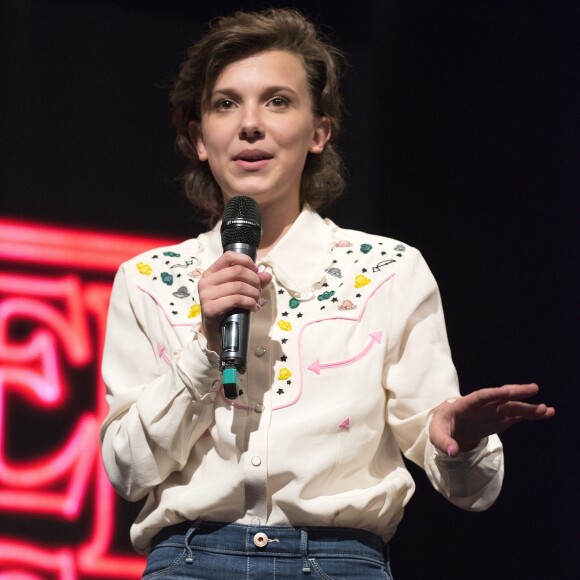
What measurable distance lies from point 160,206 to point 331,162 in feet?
2.87

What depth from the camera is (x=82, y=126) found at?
3.10 m

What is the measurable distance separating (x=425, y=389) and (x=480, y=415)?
32 centimetres

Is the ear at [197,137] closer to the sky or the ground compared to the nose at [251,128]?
closer to the sky

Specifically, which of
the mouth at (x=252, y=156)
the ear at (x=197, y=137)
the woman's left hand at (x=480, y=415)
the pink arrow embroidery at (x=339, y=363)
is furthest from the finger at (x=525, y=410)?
the ear at (x=197, y=137)

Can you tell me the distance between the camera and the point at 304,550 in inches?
70.9

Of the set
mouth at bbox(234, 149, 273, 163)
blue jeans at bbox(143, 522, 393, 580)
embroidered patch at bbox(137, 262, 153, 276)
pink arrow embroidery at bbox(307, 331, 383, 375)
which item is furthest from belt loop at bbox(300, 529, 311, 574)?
mouth at bbox(234, 149, 273, 163)

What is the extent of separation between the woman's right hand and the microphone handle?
0.04 feet

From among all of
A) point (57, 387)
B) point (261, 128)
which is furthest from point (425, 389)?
point (57, 387)

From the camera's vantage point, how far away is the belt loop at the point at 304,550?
1789 mm

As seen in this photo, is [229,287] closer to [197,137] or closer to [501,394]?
[501,394]

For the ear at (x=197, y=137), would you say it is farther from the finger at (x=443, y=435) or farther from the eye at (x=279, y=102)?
the finger at (x=443, y=435)

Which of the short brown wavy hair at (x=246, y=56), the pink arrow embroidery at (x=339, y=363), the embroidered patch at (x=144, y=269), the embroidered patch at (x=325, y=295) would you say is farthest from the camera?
the short brown wavy hair at (x=246, y=56)

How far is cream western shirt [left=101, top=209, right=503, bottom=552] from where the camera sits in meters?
1.83

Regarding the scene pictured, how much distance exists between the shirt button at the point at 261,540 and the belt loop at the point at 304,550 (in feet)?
0.20
